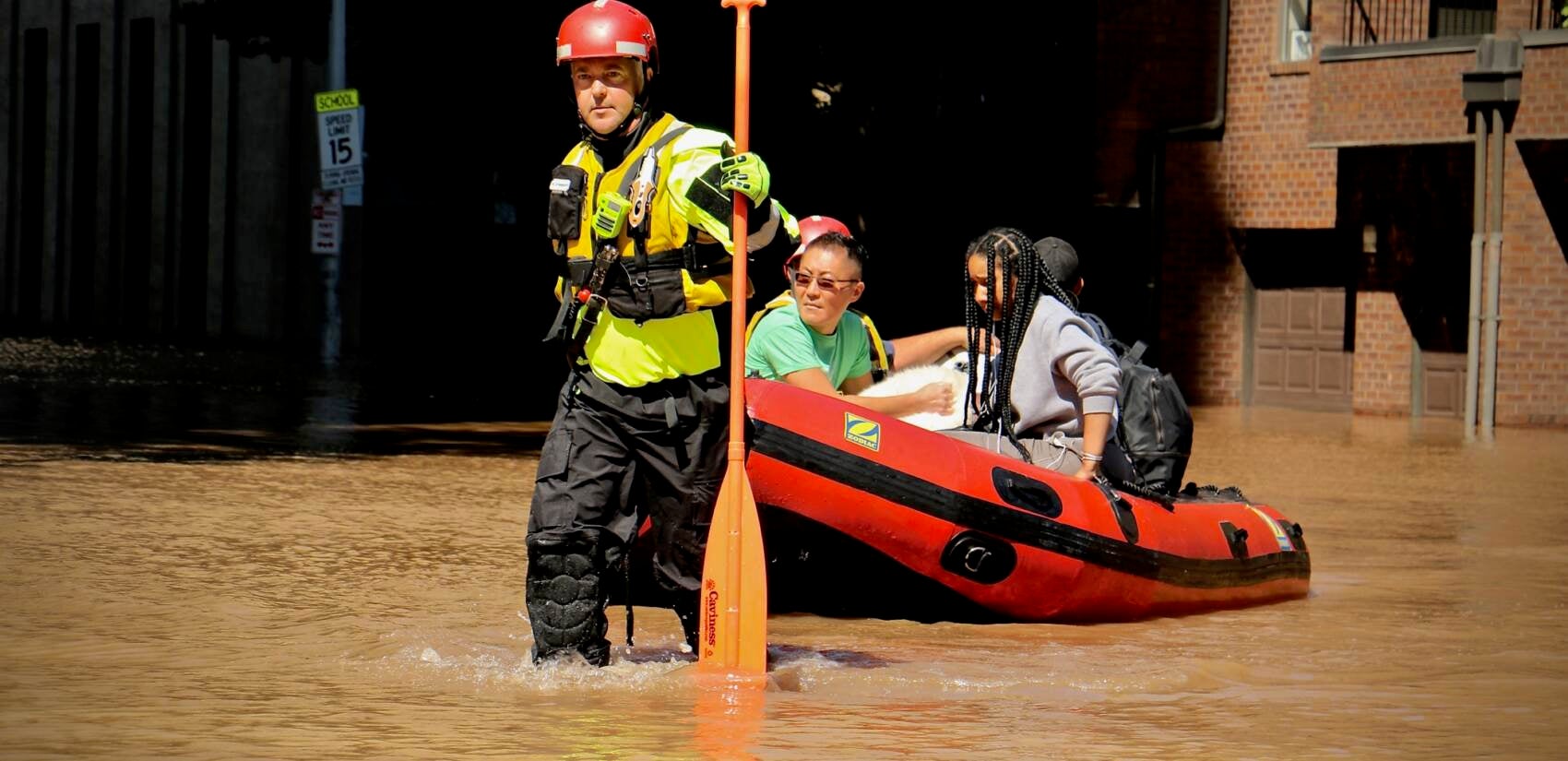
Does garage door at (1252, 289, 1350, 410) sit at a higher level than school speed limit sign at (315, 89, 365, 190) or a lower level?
lower

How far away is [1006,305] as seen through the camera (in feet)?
28.9

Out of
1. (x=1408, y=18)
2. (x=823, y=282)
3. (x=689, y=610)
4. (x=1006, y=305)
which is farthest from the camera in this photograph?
(x=1408, y=18)

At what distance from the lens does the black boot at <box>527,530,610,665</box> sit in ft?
21.9

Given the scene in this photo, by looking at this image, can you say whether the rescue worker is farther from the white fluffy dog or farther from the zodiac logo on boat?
the white fluffy dog

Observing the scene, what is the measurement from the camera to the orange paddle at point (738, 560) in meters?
6.80

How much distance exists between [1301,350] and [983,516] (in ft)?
54.5

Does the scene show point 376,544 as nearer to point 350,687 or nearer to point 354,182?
point 350,687

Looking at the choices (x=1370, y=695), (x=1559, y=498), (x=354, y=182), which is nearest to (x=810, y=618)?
(x=1370, y=695)

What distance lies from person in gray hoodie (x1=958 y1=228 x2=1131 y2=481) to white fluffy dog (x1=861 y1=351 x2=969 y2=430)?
12.6 inches

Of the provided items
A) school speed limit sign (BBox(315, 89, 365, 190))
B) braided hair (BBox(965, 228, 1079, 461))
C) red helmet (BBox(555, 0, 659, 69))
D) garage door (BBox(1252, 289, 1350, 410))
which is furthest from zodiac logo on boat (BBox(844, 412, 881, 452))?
school speed limit sign (BBox(315, 89, 365, 190))

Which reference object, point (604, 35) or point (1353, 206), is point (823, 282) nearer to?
point (604, 35)

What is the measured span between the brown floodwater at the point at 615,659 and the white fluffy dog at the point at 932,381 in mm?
1073

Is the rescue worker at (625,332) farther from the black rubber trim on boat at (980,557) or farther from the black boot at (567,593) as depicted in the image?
the black rubber trim on boat at (980,557)

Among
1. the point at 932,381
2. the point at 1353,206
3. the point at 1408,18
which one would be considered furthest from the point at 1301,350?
the point at 932,381
